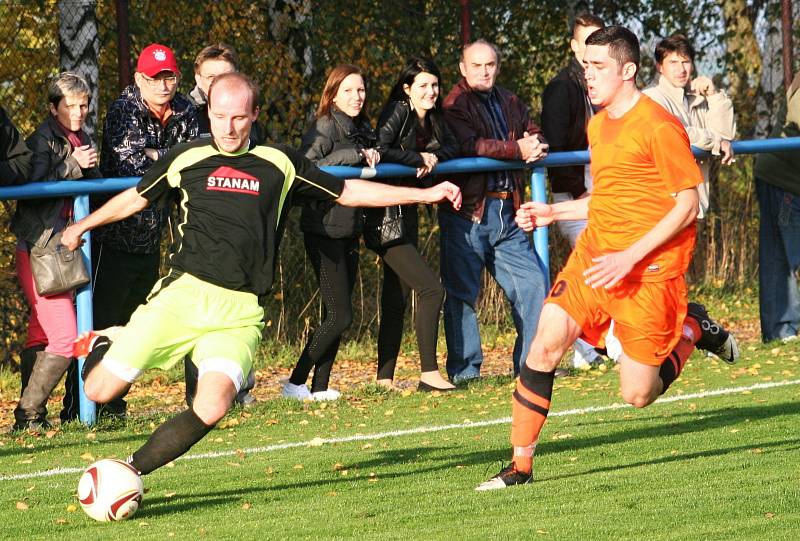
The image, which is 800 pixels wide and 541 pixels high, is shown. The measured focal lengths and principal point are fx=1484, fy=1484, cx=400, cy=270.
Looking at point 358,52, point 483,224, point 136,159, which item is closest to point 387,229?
point 483,224

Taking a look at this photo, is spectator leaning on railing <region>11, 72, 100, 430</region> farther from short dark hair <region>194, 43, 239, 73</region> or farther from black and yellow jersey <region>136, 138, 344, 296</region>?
black and yellow jersey <region>136, 138, 344, 296</region>

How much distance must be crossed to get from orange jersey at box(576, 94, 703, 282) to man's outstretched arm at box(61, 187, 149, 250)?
2.16 metres

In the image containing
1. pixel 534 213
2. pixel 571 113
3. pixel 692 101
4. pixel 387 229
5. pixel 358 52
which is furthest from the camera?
pixel 358 52

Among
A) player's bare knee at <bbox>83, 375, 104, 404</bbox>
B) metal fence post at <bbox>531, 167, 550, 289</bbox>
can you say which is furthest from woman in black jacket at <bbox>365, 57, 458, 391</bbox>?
player's bare knee at <bbox>83, 375, 104, 404</bbox>

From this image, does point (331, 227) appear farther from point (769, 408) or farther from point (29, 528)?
point (29, 528)

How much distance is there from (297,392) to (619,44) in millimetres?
4270

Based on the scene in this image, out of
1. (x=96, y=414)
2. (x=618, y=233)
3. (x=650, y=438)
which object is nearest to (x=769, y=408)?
(x=650, y=438)

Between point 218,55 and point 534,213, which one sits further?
point 218,55

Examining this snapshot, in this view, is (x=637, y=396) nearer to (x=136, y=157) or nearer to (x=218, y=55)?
(x=136, y=157)

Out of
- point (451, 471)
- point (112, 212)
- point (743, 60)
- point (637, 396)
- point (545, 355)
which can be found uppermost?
point (743, 60)

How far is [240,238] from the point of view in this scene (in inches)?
272

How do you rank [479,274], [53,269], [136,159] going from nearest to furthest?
[53,269] < [136,159] < [479,274]

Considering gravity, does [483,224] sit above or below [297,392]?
above

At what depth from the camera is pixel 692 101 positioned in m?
11.6
